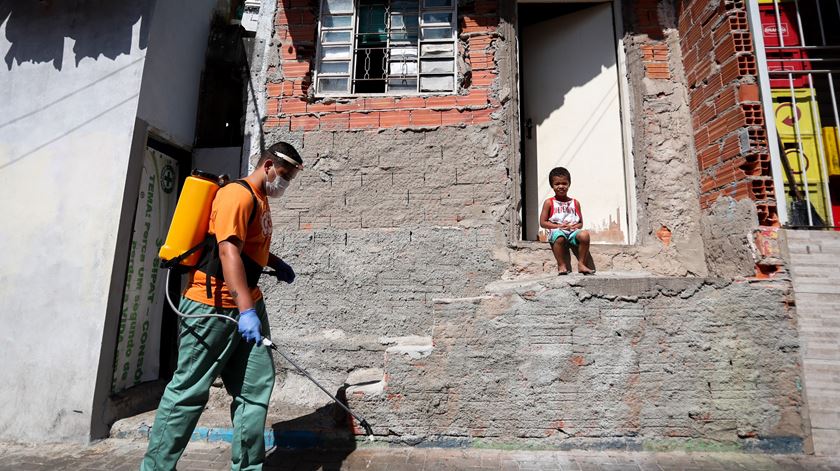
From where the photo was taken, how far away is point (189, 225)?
8.83 feet

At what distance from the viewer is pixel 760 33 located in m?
3.73

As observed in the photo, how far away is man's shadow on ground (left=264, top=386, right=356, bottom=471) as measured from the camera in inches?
131

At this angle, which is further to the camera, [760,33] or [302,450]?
[760,33]

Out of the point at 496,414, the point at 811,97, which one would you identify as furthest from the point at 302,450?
the point at 811,97

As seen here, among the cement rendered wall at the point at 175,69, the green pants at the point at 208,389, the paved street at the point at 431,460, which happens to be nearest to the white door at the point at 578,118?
the paved street at the point at 431,460

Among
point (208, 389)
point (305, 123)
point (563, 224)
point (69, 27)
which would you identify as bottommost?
point (208, 389)

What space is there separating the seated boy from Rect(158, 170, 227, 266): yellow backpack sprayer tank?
107 inches

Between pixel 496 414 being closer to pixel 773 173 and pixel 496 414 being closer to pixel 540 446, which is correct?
pixel 540 446

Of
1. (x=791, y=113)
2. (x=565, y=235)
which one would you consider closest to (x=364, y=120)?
(x=565, y=235)

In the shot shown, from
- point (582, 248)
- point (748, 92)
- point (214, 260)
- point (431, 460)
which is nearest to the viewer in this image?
point (214, 260)

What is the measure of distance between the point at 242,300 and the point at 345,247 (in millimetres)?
1798

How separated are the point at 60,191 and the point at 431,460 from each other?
3.83m

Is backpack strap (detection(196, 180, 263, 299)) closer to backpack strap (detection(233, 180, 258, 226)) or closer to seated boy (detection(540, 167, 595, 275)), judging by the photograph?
backpack strap (detection(233, 180, 258, 226))

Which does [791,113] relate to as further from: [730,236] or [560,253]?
[560,253]
